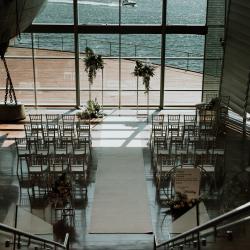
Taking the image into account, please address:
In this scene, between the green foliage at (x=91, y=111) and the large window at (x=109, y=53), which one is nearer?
the green foliage at (x=91, y=111)

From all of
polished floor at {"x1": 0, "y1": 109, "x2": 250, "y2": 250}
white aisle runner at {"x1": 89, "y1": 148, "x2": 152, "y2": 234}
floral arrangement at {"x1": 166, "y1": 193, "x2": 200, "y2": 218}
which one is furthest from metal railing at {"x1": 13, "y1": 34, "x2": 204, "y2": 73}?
floral arrangement at {"x1": 166, "y1": 193, "x2": 200, "y2": 218}

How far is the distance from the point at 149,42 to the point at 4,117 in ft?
18.6

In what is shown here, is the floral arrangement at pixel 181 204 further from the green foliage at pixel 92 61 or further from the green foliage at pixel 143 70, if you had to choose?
the green foliage at pixel 92 61

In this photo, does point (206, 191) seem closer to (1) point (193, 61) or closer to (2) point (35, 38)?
(1) point (193, 61)

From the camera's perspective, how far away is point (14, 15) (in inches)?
416

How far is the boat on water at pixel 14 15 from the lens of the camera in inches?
390

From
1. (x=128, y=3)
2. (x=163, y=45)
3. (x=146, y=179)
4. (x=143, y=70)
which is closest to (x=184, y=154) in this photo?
(x=146, y=179)

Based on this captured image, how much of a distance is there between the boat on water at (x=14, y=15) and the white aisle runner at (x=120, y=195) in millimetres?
3958

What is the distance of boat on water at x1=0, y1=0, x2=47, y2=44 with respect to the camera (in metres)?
9.91

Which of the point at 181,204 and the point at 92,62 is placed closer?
the point at 181,204

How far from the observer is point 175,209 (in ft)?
27.6

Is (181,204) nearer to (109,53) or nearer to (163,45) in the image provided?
(163,45)

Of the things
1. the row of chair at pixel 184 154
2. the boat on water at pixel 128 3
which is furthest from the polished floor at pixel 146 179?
the boat on water at pixel 128 3

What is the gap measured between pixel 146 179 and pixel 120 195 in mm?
1059
